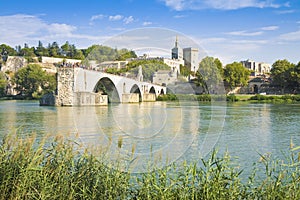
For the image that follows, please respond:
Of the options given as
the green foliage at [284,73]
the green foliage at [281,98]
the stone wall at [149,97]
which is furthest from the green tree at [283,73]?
the stone wall at [149,97]

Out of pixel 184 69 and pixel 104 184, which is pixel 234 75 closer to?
pixel 184 69

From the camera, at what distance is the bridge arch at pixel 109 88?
129 feet

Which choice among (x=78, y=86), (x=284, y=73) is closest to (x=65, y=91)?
(x=78, y=86)

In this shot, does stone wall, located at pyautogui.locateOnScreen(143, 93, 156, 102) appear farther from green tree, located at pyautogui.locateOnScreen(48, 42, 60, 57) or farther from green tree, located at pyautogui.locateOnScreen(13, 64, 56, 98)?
green tree, located at pyautogui.locateOnScreen(48, 42, 60, 57)

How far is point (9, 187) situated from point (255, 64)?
12959 centimetres

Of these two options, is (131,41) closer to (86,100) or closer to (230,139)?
(230,139)

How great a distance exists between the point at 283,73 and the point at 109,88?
29905mm

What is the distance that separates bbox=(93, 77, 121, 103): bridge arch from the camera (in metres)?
39.4

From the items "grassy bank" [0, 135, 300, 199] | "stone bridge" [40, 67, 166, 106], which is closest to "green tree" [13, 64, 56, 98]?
"stone bridge" [40, 67, 166, 106]

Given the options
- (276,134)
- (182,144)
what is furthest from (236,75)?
(182,144)

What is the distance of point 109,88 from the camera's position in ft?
139

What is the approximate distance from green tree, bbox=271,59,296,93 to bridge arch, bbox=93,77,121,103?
88.9ft

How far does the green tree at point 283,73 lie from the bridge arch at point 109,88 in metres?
27.1

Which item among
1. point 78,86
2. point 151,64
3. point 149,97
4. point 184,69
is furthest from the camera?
point 149,97
